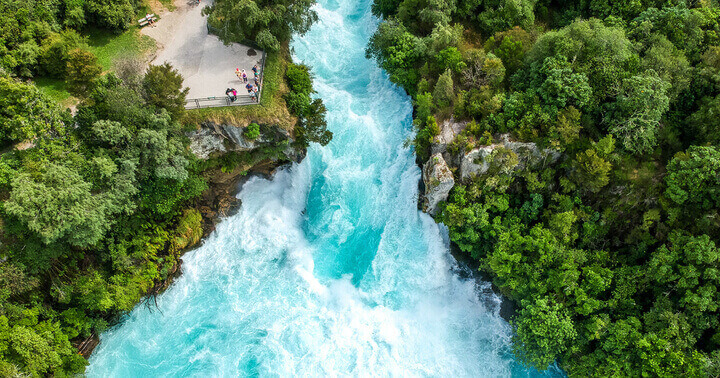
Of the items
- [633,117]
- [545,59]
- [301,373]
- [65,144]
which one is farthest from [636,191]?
[65,144]

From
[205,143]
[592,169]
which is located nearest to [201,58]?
[205,143]

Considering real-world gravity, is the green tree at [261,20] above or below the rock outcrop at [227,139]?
above

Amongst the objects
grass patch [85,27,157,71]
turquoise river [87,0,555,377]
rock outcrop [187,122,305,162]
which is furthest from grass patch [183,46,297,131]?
grass patch [85,27,157,71]

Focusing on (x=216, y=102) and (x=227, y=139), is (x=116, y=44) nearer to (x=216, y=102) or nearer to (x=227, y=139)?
(x=216, y=102)

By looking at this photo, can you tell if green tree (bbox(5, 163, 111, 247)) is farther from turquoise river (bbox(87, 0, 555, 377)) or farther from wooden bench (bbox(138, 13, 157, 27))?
wooden bench (bbox(138, 13, 157, 27))

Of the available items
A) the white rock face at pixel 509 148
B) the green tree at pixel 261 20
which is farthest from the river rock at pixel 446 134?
the green tree at pixel 261 20

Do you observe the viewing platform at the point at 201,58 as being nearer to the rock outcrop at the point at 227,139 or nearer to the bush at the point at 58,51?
the rock outcrop at the point at 227,139
